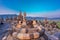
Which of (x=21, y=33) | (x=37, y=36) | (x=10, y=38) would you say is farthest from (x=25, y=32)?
(x=10, y=38)

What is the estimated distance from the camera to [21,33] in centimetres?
152

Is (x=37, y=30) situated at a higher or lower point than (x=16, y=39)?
higher

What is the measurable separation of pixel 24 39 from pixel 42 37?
29cm

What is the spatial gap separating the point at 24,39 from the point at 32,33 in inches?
5.3

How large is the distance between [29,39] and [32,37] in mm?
51

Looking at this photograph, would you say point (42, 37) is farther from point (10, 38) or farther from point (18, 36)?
point (10, 38)

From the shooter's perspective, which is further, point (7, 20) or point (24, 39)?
point (7, 20)

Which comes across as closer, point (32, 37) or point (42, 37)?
point (32, 37)

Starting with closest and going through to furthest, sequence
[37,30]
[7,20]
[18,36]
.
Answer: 1. [18,36]
2. [37,30]
3. [7,20]

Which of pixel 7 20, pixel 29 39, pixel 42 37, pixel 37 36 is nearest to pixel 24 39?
pixel 29 39

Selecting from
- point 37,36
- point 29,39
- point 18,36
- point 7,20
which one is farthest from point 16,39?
point 7,20

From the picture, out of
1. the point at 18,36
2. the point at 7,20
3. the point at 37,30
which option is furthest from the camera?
the point at 7,20

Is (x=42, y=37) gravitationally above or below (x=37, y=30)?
below

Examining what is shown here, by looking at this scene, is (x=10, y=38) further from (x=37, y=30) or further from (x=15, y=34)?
(x=37, y=30)
